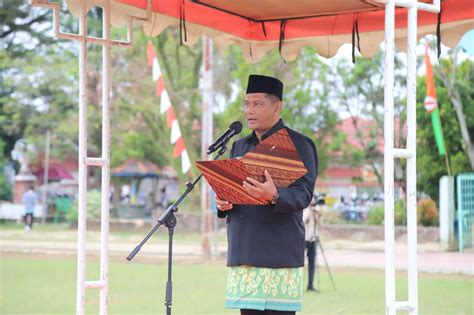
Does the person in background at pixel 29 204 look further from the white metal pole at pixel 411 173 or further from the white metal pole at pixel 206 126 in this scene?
the white metal pole at pixel 411 173

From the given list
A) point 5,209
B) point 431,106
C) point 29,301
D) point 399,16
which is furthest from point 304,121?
point 399,16

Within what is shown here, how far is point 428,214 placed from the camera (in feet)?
84.6

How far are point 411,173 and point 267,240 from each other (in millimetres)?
858

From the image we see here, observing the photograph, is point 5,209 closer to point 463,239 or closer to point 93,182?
point 93,182

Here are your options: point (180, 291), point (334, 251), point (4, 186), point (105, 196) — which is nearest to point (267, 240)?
point (105, 196)

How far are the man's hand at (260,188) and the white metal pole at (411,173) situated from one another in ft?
2.23

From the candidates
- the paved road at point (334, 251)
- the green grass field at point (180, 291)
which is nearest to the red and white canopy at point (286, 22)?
the green grass field at point (180, 291)

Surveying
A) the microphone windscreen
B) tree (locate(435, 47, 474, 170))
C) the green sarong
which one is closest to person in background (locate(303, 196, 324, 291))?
the microphone windscreen

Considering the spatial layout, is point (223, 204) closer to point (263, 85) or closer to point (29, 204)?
point (263, 85)

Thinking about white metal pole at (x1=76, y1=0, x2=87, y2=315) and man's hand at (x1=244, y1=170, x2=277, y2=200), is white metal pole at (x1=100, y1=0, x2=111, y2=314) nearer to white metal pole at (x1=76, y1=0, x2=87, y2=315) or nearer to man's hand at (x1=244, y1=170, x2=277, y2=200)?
white metal pole at (x1=76, y1=0, x2=87, y2=315)

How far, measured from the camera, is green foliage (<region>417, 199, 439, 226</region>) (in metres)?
25.7

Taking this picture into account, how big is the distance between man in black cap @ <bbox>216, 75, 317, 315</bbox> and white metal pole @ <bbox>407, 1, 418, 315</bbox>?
1.88 ft

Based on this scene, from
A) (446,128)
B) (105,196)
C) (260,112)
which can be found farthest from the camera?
(446,128)

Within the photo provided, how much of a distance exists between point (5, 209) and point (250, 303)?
3730 cm
